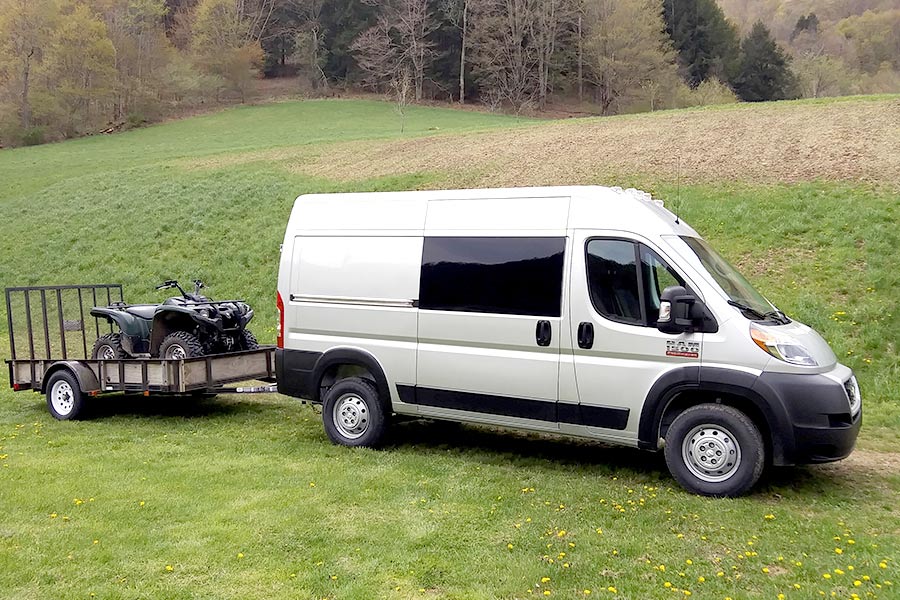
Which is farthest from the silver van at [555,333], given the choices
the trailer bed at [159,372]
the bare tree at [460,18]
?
the bare tree at [460,18]

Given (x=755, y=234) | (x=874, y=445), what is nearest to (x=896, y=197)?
(x=755, y=234)

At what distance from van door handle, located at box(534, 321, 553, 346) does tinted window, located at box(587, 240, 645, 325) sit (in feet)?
1.55

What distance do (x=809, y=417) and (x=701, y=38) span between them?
61.5 metres

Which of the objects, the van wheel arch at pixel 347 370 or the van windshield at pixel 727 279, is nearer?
the van windshield at pixel 727 279

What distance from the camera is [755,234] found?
1412 centimetres

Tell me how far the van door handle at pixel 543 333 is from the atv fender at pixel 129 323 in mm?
5890

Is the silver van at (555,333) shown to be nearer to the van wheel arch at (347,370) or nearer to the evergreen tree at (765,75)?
the van wheel arch at (347,370)

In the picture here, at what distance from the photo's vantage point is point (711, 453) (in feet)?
20.7

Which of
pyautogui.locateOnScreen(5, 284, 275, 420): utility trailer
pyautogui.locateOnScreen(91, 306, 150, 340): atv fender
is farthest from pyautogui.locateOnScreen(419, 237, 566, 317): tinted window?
pyautogui.locateOnScreen(91, 306, 150, 340): atv fender

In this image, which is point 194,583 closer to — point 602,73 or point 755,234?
point 755,234

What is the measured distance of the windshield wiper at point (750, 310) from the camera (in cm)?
638

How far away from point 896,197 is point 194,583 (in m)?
14.0

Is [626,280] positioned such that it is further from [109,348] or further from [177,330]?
[109,348]

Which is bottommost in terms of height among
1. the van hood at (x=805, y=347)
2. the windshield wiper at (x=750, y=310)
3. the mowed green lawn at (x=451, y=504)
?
the mowed green lawn at (x=451, y=504)
